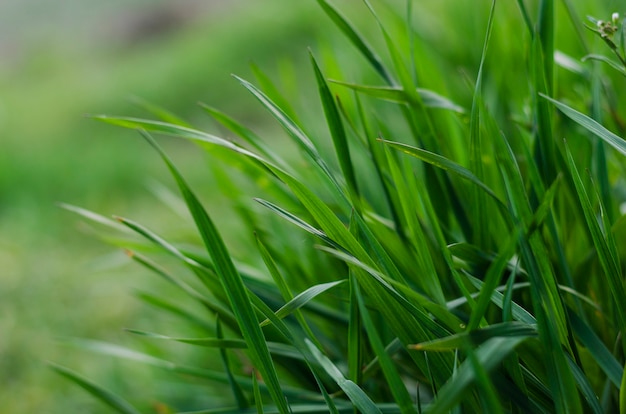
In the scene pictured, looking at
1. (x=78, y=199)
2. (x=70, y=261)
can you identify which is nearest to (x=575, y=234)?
(x=70, y=261)

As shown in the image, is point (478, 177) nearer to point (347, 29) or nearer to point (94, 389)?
point (347, 29)

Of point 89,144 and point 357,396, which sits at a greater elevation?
point 357,396

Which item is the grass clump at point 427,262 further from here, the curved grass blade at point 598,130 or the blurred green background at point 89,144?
the blurred green background at point 89,144

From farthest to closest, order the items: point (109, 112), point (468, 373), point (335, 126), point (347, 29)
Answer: point (109, 112), point (347, 29), point (335, 126), point (468, 373)

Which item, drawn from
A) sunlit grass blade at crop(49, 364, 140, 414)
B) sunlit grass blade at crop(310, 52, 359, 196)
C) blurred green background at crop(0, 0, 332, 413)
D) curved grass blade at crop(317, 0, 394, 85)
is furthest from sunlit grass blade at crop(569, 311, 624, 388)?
blurred green background at crop(0, 0, 332, 413)

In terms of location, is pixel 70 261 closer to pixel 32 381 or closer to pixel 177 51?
pixel 32 381

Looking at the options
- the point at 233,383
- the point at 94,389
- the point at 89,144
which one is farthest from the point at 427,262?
the point at 89,144

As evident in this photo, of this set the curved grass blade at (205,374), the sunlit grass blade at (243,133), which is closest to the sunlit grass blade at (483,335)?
the curved grass blade at (205,374)

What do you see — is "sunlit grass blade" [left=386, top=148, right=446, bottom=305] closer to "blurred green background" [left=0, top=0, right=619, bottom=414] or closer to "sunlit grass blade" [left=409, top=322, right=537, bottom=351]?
"sunlit grass blade" [left=409, top=322, right=537, bottom=351]
